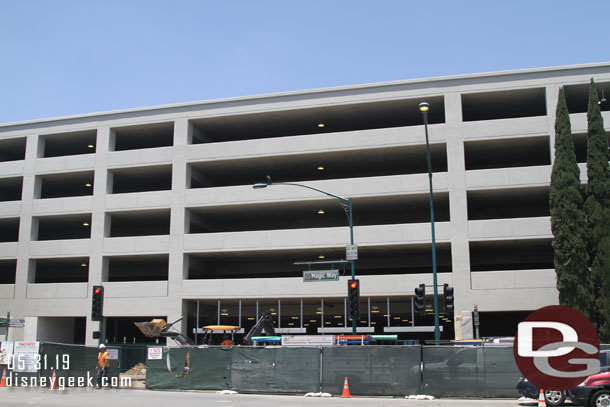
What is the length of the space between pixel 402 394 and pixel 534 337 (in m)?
19.1

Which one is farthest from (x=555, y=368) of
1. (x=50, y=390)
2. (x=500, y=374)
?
(x=50, y=390)

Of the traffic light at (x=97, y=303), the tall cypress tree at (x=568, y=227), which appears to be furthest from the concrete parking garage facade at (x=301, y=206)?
the traffic light at (x=97, y=303)

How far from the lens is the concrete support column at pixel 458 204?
36594 millimetres

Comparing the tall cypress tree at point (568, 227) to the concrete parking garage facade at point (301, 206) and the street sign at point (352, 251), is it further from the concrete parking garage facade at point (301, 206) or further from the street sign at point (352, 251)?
the street sign at point (352, 251)

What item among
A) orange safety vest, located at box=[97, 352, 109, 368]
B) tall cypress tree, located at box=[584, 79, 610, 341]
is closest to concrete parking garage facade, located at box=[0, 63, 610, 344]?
tall cypress tree, located at box=[584, 79, 610, 341]

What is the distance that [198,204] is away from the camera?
138ft

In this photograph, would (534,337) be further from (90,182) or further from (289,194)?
(90,182)

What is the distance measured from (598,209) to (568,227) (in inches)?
70.9

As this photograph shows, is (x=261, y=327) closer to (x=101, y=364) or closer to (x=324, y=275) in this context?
(x=324, y=275)

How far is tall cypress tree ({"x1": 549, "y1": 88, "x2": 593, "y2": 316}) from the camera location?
3131cm

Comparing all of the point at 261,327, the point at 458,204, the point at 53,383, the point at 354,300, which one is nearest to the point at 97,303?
the point at 53,383

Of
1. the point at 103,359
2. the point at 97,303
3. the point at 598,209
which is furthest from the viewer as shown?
the point at 598,209

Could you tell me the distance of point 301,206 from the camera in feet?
138

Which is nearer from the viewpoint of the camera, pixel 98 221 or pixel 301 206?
pixel 301 206
